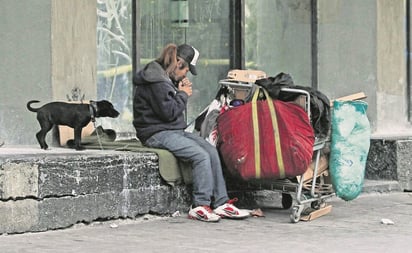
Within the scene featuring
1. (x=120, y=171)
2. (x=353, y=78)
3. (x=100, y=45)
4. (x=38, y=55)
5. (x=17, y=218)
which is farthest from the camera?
(x=353, y=78)

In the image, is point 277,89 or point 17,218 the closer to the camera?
point 17,218

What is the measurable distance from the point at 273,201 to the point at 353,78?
10.5 ft

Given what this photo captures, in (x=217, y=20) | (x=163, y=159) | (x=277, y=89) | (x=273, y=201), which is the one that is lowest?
(x=273, y=201)

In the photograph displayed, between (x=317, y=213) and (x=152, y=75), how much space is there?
1.89m

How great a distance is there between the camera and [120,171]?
6.73m

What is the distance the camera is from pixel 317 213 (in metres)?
7.23

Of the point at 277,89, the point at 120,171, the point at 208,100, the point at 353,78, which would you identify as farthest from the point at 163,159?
the point at 353,78

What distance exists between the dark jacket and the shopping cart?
0.57 metres

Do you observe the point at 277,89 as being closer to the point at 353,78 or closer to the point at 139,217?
the point at 139,217

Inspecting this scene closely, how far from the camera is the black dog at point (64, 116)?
23.8 ft

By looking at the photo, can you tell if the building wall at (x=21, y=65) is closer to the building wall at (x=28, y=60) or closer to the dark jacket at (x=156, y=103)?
the building wall at (x=28, y=60)

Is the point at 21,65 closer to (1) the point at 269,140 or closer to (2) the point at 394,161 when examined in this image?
(1) the point at 269,140

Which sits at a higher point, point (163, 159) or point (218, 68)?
point (218, 68)

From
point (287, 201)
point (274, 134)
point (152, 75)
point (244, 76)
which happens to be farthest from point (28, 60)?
point (287, 201)
